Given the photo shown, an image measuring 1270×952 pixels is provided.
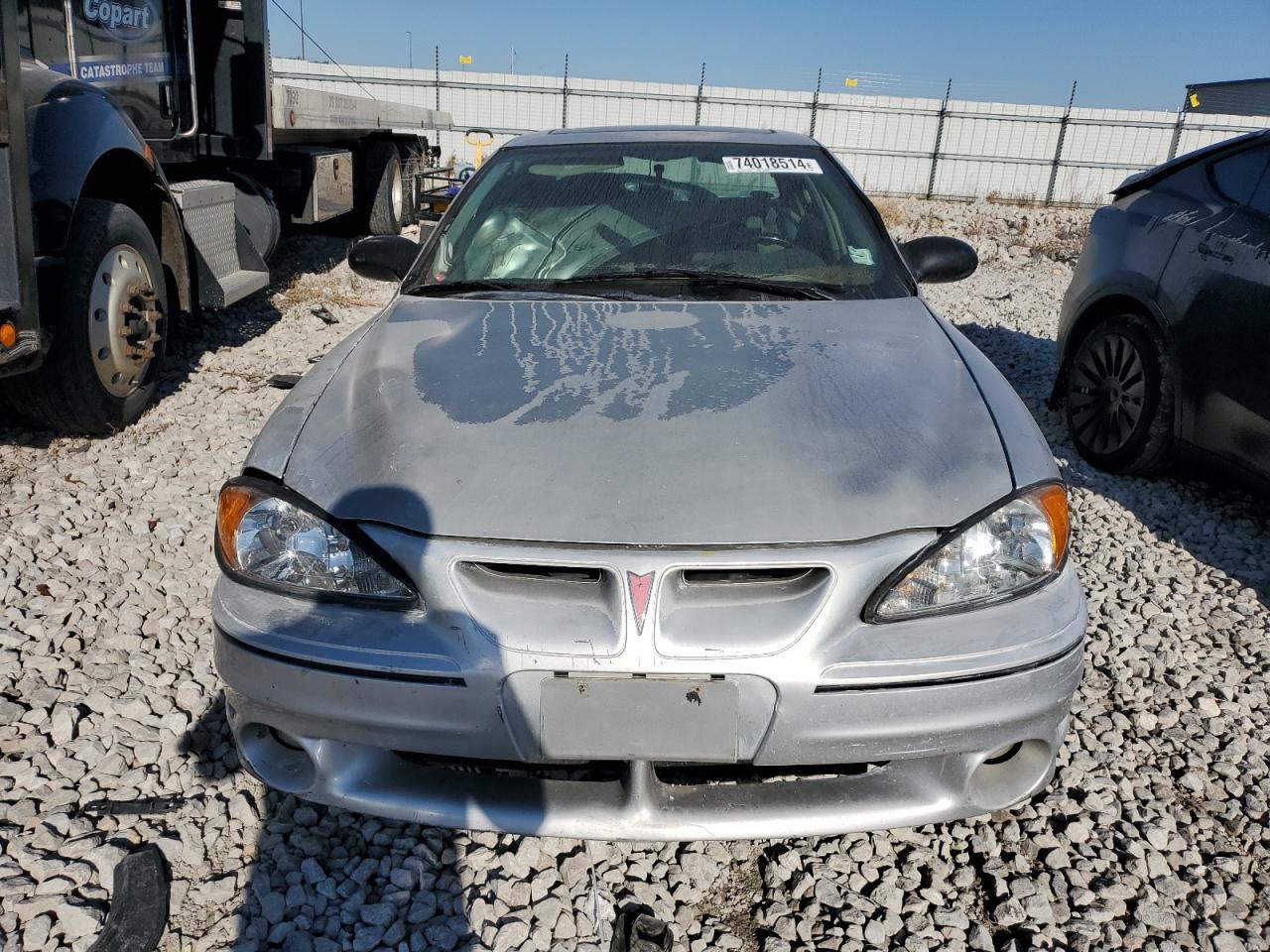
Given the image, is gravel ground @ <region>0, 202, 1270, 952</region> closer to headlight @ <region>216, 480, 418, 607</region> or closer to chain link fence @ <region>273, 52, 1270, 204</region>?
headlight @ <region>216, 480, 418, 607</region>

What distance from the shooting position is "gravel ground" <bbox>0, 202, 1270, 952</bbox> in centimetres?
182

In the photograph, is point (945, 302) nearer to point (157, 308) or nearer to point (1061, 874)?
point (157, 308)

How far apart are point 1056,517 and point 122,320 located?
13.5ft

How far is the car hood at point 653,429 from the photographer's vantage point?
163 cm

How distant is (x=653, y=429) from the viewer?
6.09 ft

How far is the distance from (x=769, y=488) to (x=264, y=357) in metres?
4.97

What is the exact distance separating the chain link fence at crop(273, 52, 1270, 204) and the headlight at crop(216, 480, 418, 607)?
21.1 metres

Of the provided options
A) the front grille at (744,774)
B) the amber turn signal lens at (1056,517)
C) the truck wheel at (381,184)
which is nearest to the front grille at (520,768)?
the front grille at (744,774)

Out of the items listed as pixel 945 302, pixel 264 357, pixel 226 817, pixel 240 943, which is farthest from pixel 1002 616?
pixel 945 302

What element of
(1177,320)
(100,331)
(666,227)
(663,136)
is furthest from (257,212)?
(1177,320)

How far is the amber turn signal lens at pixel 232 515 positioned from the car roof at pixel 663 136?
1.94m

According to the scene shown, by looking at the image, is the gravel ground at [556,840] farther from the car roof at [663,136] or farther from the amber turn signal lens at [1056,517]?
the car roof at [663,136]

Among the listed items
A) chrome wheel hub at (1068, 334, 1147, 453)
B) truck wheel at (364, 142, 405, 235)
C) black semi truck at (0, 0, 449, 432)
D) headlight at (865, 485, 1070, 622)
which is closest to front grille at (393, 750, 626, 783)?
headlight at (865, 485, 1070, 622)

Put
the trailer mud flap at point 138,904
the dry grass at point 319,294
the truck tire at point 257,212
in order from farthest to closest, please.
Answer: the dry grass at point 319,294
the truck tire at point 257,212
the trailer mud flap at point 138,904
